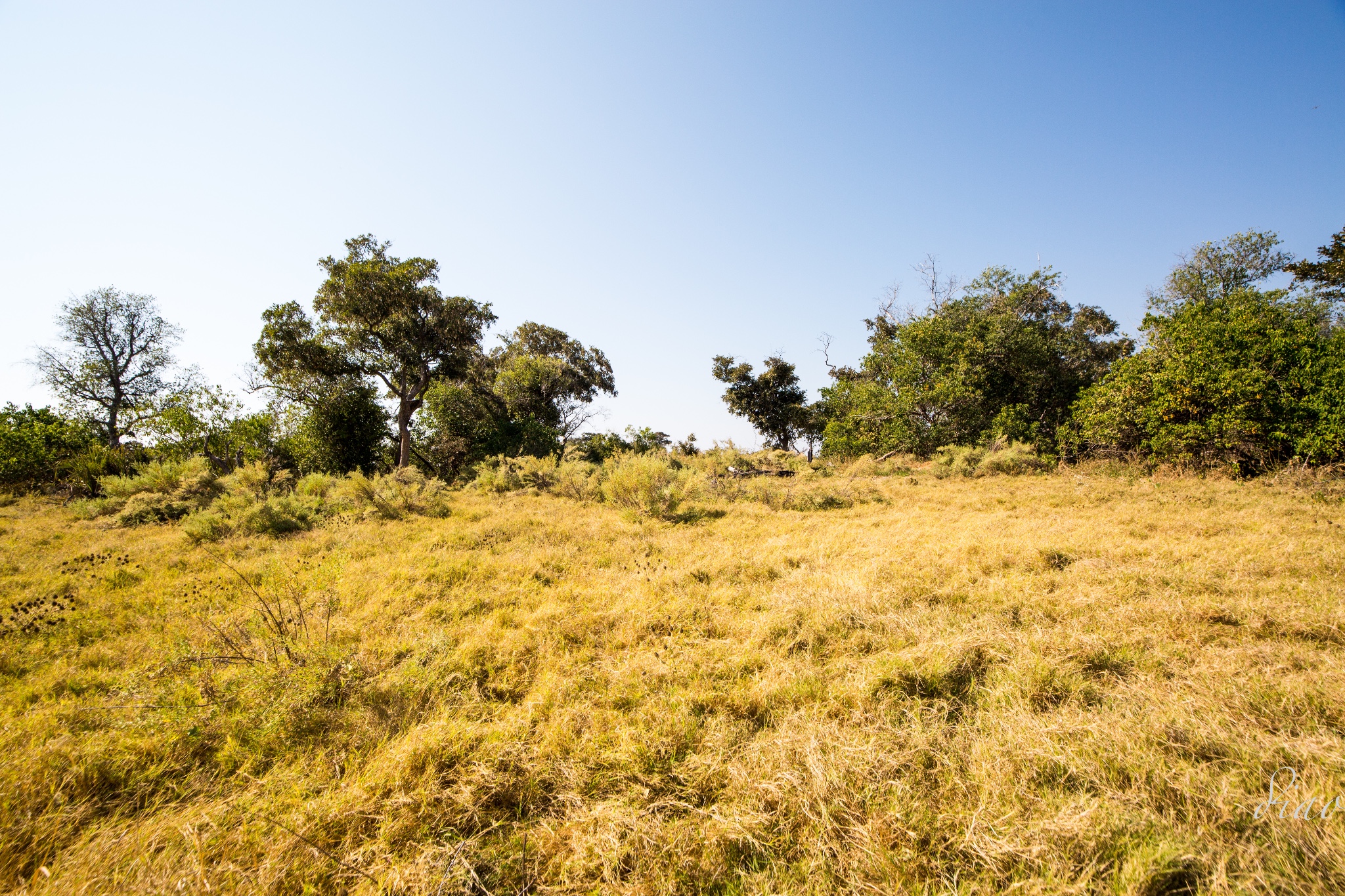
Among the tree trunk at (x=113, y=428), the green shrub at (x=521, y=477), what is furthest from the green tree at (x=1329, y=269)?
the tree trunk at (x=113, y=428)

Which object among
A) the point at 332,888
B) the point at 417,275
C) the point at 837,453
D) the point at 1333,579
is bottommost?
the point at 332,888

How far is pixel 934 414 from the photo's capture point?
15.6 metres

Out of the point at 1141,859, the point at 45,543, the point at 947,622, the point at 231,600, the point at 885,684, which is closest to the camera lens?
the point at 1141,859

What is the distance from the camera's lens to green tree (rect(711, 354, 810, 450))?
2538 centimetres

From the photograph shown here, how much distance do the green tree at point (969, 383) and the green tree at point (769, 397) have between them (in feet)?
24.6

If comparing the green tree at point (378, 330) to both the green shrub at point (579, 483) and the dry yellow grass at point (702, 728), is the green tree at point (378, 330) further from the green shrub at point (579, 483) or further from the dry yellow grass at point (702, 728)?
the dry yellow grass at point (702, 728)

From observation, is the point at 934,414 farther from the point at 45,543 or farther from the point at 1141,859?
the point at 45,543

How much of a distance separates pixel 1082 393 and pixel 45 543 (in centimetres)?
2254

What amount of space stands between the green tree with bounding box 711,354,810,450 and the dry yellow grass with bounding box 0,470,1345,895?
829 inches

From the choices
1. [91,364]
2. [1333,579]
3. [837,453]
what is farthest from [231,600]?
[91,364]

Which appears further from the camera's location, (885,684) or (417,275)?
(417,275)

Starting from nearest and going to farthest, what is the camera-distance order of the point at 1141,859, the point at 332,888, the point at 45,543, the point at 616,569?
the point at 1141,859, the point at 332,888, the point at 616,569, the point at 45,543

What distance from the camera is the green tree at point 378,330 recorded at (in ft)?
48.7

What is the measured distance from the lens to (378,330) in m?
15.3
